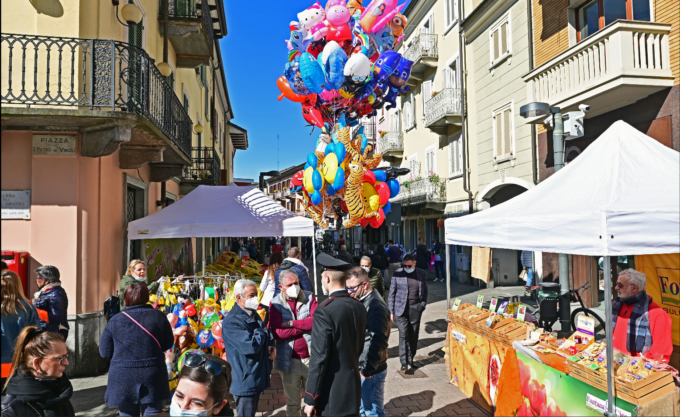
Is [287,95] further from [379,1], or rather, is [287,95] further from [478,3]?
[478,3]

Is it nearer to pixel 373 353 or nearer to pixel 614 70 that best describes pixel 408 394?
pixel 373 353

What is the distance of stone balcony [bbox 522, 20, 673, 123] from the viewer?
915 centimetres

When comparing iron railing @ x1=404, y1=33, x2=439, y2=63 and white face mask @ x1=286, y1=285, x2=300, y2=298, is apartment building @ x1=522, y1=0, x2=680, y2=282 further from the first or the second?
iron railing @ x1=404, y1=33, x2=439, y2=63

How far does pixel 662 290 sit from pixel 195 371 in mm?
6383

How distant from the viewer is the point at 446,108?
18.8m

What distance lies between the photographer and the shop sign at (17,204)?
692 centimetres

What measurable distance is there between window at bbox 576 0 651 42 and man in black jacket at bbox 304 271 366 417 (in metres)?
10.3

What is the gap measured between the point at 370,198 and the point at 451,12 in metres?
12.8

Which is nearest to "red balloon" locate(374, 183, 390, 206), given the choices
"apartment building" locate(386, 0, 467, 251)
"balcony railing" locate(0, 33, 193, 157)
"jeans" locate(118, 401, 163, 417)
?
"balcony railing" locate(0, 33, 193, 157)

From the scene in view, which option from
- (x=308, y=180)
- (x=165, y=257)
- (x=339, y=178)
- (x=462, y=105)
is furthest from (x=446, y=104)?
(x=165, y=257)

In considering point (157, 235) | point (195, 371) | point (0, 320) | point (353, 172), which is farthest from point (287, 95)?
point (195, 371)

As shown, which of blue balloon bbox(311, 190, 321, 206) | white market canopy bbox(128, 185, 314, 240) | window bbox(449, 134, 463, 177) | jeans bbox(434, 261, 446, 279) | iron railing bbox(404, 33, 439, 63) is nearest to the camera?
white market canopy bbox(128, 185, 314, 240)

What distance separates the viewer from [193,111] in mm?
17719

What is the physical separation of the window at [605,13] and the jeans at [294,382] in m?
10.5
